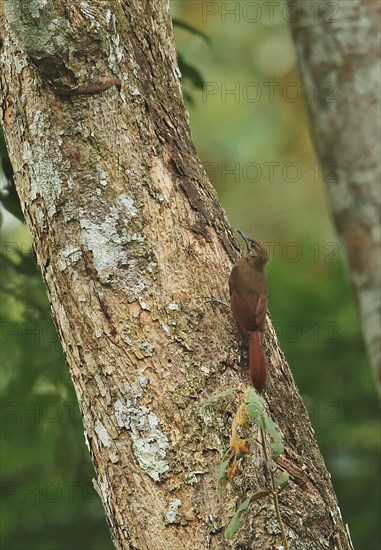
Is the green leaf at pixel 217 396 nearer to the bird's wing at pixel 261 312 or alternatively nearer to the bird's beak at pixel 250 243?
the bird's wing at pixel 261 312

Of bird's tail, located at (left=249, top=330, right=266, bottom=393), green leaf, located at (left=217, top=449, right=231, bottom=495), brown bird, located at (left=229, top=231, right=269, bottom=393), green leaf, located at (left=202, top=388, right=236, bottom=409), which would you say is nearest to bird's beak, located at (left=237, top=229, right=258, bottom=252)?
brown bird, located at (left=229, top=231, right=269, bottom=393)

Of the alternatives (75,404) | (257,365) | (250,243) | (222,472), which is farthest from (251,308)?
(75,404)

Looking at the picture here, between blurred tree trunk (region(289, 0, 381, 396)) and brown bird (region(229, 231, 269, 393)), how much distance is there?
1.13 ft

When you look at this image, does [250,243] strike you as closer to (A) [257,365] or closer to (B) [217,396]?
(A) [257,365]

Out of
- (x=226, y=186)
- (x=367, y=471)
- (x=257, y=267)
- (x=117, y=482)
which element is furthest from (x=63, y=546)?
(x=226, y=186)

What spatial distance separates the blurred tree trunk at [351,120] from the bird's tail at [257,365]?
1.20 ft

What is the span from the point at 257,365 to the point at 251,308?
337mm

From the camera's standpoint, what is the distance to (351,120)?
3.19 meters

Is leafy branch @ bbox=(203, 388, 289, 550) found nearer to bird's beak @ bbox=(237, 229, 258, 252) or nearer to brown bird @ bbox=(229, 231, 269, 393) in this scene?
brown bird @ bbox=(229, 231, 269, 393)

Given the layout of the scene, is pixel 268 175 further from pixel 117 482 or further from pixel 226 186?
pixel 117 482

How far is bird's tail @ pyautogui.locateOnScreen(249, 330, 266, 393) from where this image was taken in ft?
9.20

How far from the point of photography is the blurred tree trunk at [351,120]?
3082 millimetres

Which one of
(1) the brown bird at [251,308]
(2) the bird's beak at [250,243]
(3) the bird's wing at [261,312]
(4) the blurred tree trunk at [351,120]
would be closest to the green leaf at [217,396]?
(1) the brown bird at [251,308]

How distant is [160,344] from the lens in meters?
2.80
